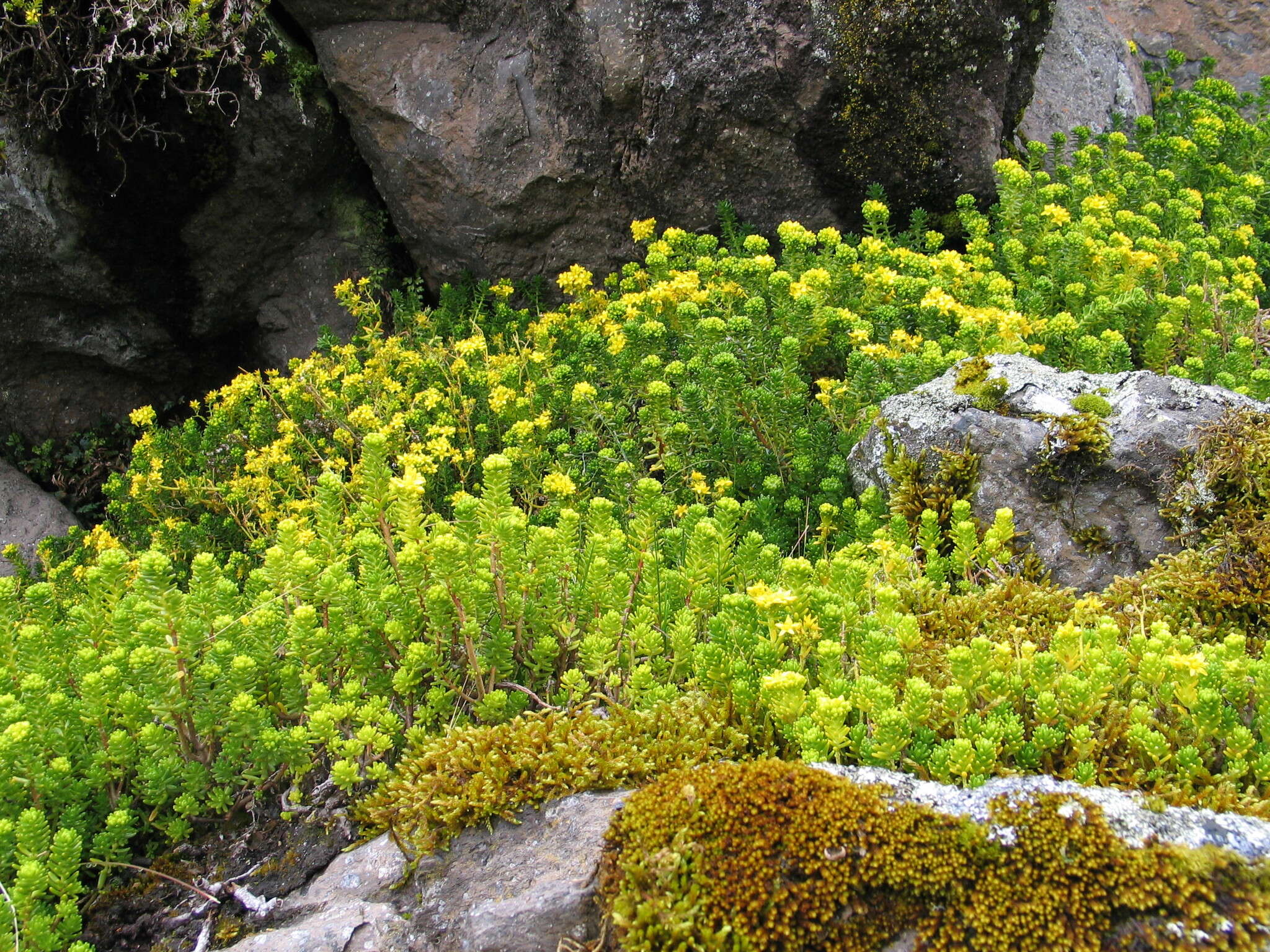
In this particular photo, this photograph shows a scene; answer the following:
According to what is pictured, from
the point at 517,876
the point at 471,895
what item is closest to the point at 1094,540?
the point at 517,876

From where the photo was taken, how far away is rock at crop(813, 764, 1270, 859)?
2105 millimetres

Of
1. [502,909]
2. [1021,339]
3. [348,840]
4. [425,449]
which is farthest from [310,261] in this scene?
[502,909]

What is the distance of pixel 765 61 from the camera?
247 inches

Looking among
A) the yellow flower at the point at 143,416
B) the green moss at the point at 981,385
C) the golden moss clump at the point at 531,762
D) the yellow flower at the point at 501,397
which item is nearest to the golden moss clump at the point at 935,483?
the green moss at the point at 981,385

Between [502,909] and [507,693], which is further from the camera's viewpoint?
[507,693]

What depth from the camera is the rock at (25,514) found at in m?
6.71

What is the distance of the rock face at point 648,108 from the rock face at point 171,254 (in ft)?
2.02

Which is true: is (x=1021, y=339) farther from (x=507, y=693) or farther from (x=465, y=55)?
(x=465, y=55)

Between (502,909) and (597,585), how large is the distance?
1102 millimetres

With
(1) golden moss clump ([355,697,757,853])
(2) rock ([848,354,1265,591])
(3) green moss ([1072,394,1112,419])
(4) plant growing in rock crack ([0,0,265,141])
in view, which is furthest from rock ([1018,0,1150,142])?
(1) golden moss clump ([355,697,757,853])

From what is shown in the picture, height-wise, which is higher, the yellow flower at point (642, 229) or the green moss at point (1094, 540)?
the yellow flower at point (642, 229)

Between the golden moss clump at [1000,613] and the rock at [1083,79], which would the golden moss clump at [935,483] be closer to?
the golden moss clump at [1000,613]

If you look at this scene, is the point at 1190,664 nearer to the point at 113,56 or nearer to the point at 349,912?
the point at 349,912

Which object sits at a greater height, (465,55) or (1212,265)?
(465,55)
